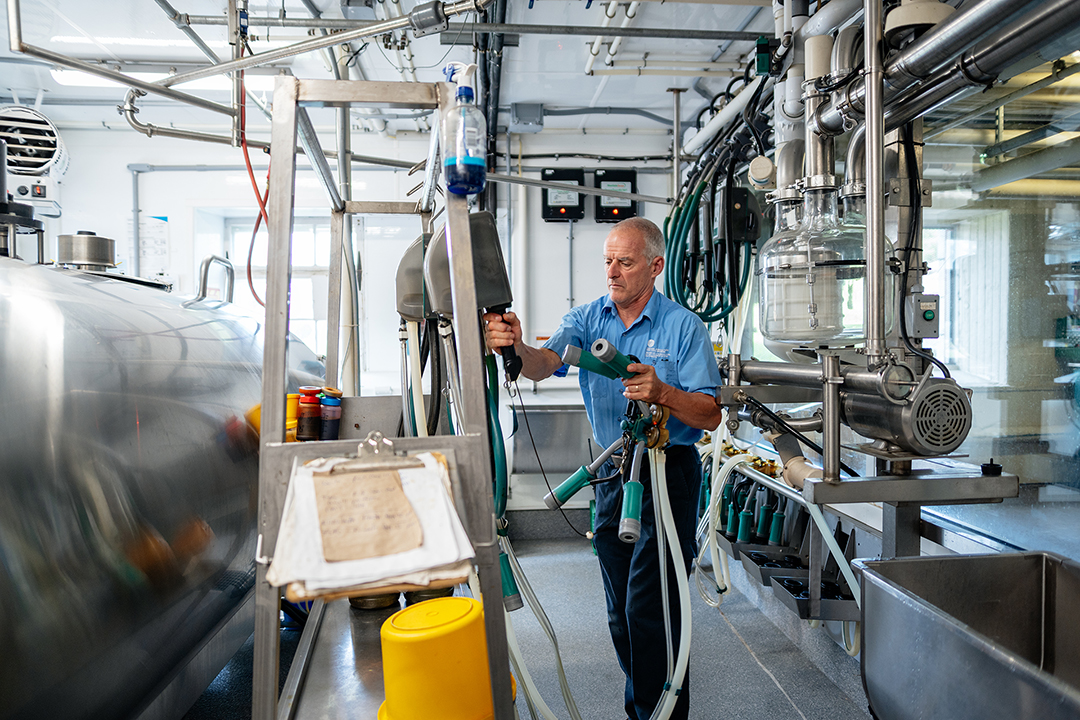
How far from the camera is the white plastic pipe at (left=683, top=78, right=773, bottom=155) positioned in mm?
2465

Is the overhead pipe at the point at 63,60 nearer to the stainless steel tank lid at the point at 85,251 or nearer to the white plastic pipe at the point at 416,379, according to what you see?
the stainless steel tank lid at the point at 85,251

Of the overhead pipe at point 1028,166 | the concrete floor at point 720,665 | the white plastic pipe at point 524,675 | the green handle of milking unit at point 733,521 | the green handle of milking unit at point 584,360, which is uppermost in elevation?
the overhead pipe at point 1028,166

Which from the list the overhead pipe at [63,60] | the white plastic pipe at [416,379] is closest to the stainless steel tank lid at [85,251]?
the overhead pipe at [63,60]

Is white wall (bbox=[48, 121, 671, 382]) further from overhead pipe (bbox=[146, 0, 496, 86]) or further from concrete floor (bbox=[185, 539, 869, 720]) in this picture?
overhead pipe (bbox=[146, 0, 496, 86])

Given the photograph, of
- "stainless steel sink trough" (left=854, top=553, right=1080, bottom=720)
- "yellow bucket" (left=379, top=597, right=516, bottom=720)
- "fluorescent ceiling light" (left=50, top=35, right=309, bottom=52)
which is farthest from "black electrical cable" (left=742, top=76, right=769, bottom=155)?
"fluorescent ceiling light" (left=50, top=35, right=309, bottom=52)

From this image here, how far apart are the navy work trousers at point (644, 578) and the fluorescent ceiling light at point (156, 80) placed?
2938 millimetres

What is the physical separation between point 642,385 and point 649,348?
0.35 meters

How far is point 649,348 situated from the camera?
1.75 m

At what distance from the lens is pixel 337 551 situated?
24.2 inches

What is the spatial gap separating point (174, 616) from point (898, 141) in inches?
72.1

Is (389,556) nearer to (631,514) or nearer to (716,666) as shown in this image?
(631,514)

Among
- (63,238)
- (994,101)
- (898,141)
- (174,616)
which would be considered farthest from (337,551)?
(994,101)

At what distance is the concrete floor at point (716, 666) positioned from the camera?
6.35ft

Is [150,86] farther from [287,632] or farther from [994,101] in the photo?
[994,101]
